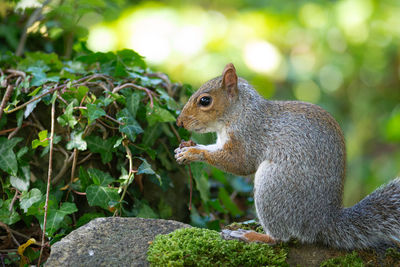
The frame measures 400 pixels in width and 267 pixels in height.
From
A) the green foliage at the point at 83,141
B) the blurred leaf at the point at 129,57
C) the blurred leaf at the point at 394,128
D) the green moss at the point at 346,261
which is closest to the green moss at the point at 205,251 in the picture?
the green moss at the point at 346,261

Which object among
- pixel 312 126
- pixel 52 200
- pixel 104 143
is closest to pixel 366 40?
pixel 312 126

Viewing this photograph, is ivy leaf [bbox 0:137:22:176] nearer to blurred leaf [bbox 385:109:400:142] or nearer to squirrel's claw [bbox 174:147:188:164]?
squirrel's claw [bbox 174:147:188:164]

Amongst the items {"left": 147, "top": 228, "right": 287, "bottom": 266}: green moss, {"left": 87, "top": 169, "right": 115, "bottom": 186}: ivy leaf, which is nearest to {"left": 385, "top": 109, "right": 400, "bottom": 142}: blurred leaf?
{"left": 147, "top": 228, "right": 287, "bottom": 266}: green moss

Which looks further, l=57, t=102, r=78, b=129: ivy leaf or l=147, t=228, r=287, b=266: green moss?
l=57, t=102, r=78, b=129: ivy leaf

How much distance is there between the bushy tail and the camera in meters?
2.20

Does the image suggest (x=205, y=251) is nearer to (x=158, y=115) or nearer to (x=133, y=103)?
(x=158, y=115)

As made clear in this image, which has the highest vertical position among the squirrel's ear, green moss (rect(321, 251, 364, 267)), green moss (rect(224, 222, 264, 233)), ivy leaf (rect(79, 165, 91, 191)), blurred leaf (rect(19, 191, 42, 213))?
the squirrel's ear

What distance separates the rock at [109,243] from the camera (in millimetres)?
2053

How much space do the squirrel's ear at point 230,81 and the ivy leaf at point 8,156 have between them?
123cm

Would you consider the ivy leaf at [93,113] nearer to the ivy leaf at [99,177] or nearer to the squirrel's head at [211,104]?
the ivy leaf at [99,177]

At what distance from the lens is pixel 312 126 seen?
237 centimetres

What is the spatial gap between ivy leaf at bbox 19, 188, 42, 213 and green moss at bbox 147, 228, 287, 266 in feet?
2.35

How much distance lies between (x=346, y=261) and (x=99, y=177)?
139 centimetres

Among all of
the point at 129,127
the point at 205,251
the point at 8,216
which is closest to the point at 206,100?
the point at 129,127
